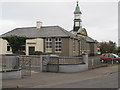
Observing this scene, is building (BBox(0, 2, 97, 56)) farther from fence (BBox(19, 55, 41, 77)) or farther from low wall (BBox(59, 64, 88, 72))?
fence (BBox(19, 55, 41, 77))

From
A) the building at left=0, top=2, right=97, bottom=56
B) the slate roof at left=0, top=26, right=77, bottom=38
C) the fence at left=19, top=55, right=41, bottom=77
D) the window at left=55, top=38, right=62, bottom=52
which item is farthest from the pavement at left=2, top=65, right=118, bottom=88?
the window at left=55, top=38, right=62, bottom=52

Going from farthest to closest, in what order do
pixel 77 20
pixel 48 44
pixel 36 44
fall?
pixel 77 20 → pixel 48 44 → pixel 36 44

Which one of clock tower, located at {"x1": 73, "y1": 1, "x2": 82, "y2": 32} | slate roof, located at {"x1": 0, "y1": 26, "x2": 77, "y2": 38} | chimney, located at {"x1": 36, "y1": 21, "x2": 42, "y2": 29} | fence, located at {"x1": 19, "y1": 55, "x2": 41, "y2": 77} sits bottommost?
fence, located at {"x1": 19, "y1": 55, "x2": 41, "y2": 77}

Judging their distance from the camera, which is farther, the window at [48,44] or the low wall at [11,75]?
the window at [48,44]

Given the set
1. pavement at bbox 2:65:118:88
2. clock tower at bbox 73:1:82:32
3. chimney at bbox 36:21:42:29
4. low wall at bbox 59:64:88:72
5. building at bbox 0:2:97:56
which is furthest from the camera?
clock tower at bbox 73:1:82:32

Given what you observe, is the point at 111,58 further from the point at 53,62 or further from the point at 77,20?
the point at 77,20

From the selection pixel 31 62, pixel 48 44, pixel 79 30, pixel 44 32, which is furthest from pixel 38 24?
pixel 31 62

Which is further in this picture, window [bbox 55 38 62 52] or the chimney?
the chimney

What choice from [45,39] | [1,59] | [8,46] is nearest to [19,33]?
[8,46]

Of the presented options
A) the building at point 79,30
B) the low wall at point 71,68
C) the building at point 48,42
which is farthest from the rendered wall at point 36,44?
the low wall at point 71,68

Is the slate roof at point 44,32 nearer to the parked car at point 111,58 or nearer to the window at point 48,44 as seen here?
the window at point 48,44

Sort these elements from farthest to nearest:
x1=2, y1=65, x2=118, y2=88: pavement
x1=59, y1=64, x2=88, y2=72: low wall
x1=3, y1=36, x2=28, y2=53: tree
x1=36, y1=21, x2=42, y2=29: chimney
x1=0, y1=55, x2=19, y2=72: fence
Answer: x1=36, y1=21, x2=42, y2=29: chimney, x1=3, y1=36, x2=28, y2=53: tree, x1=59, y1=64, x2=88, y2=72: low wall, x1=0, y1=55, x2=19, y2=72: fence, x1=2, y1=65, x2=118, y2=88: pavement

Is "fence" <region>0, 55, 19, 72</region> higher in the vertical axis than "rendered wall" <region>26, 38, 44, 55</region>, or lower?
lower

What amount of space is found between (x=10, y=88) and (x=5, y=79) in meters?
3.19
